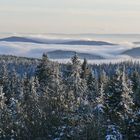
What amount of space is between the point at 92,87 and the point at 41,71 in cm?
1133

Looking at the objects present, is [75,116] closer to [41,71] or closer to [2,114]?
[2,114]

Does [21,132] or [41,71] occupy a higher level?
[41,71]

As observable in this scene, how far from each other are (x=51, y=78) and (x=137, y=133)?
38.2 metres

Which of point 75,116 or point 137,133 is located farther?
point 75,116

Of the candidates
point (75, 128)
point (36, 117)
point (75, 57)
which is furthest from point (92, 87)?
point (75, 128)

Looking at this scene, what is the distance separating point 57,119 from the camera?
82.2 m

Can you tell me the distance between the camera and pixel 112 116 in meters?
76.2

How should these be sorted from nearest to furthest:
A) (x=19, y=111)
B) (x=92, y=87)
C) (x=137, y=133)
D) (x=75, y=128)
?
(x=137, y=133), (x=75, y=128), (x=19, y=111), (x=92, y=87)

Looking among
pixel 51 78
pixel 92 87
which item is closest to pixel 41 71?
pixel 51 78

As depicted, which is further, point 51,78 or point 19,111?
point 51,78

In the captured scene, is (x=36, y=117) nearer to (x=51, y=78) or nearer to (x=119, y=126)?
(x=119, y=126)

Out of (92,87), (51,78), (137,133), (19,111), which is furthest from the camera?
(92,87)

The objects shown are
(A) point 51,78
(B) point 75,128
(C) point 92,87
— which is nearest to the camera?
(B) point 75,128

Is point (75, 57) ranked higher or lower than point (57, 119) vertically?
higher
